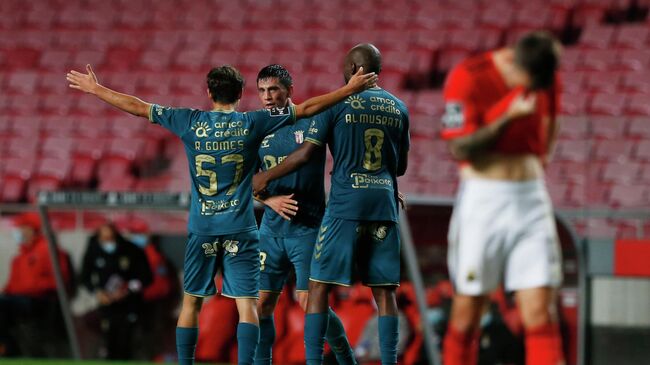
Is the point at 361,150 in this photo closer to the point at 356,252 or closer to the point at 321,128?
the point at 321,128

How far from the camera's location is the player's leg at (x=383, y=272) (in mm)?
6176

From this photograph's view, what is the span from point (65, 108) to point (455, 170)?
7740 millimetres

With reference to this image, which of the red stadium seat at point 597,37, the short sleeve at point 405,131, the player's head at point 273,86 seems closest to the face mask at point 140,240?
the player's head at point 273,86

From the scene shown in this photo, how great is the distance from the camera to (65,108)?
1644cm

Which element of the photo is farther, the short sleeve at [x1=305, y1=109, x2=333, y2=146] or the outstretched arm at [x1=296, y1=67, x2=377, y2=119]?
the short sleeve at [x1=305, y1=109, x2=333, y2=146]

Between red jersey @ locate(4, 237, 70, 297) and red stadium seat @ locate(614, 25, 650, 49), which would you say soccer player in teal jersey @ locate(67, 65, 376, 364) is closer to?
red jersey @ locate(4, 237, 70, 297)

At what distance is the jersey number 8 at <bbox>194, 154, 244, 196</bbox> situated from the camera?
6.11m

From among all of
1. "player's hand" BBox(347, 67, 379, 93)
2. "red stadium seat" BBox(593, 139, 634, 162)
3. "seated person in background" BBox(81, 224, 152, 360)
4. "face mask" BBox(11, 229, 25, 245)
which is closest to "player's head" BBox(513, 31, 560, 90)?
"player's hand" BBox(347, 67, 379, 93)

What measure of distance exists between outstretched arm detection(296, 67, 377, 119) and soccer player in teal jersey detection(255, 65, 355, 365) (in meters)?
0.70

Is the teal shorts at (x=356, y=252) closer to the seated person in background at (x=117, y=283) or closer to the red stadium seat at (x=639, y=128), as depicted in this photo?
the seated person in background at (x=117, y=283)

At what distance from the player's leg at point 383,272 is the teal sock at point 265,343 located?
0.78m

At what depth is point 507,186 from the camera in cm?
445

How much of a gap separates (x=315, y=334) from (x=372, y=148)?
110 cm

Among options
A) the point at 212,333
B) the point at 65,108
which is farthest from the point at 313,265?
the point at 65,108
